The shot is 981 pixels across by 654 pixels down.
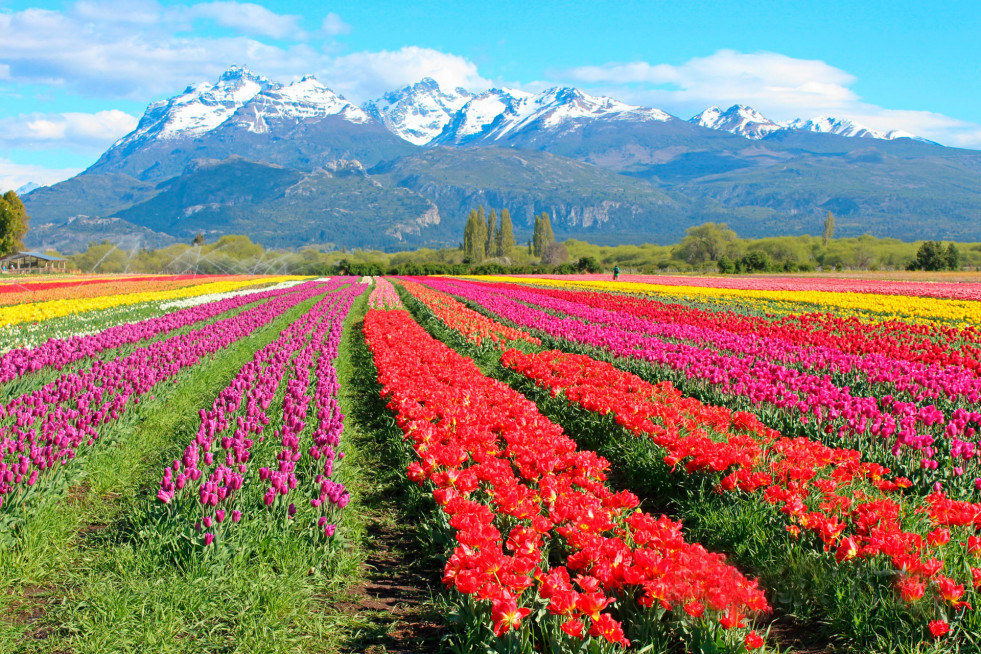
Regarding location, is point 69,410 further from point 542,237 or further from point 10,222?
point 542,237

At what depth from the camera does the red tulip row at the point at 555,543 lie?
3.03 meters

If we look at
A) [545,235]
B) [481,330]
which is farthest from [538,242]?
[481,330]

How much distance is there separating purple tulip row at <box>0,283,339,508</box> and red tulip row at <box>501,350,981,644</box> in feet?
16.5

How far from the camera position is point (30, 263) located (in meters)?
80.1

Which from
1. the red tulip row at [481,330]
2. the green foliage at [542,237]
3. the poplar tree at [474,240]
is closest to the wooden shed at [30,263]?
the poplar tree at [474,240]

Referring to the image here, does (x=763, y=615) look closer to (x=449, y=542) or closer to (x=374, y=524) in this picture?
(x=449, y=542)

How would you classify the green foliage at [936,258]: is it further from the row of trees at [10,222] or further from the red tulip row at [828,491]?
the row of trees at [10,222]

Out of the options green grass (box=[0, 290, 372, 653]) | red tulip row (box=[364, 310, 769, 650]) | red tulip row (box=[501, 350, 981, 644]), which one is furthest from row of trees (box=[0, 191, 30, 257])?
red tulip row (box=[501, 350, 981, 644])

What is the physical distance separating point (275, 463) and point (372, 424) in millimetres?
2467

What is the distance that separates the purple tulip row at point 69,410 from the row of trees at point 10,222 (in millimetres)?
76876

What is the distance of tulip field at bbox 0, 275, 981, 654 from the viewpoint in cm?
331

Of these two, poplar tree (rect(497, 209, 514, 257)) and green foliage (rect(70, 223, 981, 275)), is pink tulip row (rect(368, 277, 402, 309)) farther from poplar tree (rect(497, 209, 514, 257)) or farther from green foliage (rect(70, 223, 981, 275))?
poplar tree (rect(497, 209, 514, 257))

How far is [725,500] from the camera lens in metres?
5.07

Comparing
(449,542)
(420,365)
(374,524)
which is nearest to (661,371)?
(420,365)
